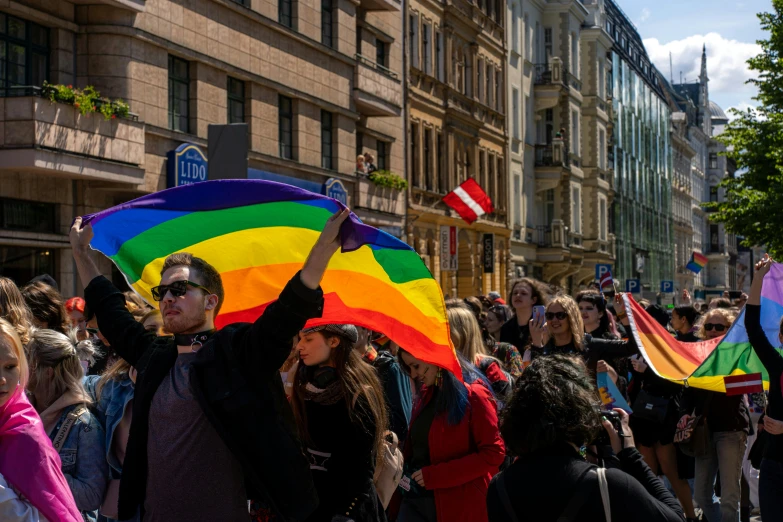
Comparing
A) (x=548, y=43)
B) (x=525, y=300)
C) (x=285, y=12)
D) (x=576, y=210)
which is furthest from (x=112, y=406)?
(x=576, y=210)

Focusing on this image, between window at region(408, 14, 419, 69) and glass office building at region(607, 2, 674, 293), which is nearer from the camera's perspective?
window at region(408, 14, 419, 69)

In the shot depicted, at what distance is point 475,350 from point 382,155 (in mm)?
26708

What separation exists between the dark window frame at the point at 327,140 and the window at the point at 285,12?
8.28 ft

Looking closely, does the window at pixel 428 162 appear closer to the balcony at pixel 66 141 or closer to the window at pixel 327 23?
the window at pixel 327 23

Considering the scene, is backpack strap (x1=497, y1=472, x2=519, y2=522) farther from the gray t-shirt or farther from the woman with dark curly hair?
the gray t-shirt

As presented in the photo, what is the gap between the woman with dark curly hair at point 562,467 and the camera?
4.21 metres

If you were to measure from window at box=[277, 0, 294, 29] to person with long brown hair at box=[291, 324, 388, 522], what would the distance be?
2194 cm

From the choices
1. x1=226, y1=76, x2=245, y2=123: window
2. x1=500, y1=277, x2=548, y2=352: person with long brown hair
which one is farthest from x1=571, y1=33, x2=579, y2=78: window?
x1=500, y1=277, x2=548, y2=352: person with long brown hair

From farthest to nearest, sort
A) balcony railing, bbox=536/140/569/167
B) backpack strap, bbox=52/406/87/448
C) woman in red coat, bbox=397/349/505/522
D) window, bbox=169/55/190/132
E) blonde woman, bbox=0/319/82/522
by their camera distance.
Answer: balcony railing, bbox=536/140/569/167 < window, bbox=169/55/190/132 < woman in red coat, bbox=397/349/505/522 < backpack strap, bbox=52/406/87/448 < blonde woman, bbox=0/319/82/522

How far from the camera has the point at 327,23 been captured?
2986cm

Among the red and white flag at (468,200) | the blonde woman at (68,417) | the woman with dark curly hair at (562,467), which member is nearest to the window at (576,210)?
the red and white flag at (468,200)

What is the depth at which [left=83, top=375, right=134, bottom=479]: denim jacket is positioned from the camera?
6.02 meters

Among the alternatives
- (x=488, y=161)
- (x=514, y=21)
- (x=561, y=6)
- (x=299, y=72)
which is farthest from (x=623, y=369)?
(x=561, y=6)

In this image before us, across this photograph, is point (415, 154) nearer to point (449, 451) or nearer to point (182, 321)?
point (449, 451)
